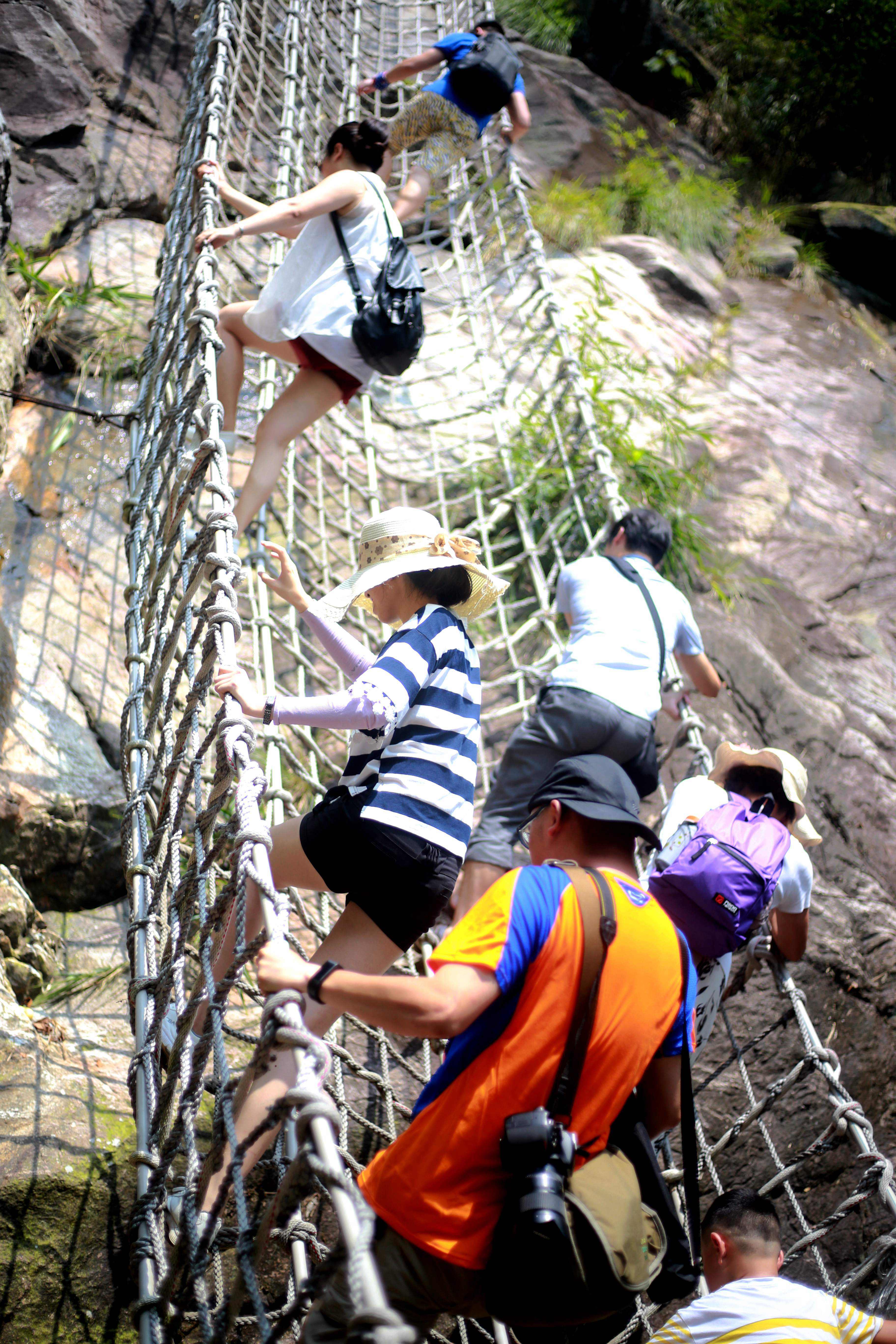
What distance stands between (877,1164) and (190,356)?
2.06 m

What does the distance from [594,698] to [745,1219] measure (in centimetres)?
99

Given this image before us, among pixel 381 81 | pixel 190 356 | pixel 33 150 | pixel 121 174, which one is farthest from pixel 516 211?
pixel 190 356

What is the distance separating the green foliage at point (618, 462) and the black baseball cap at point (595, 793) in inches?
85.4

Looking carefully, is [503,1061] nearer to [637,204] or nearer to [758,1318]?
[758,1318]

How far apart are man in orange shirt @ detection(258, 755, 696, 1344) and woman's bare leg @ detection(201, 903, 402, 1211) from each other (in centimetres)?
18

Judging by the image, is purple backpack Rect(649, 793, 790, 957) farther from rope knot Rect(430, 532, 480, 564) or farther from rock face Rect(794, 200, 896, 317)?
rock face Rect(794, 200, 896, 317)

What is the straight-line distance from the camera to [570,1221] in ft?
3.46

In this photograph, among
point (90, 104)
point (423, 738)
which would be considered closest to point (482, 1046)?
point (423, 738)

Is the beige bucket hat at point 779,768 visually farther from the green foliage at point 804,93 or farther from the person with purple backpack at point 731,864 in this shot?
the green foliage at point 804,93

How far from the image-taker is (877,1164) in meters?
1.73

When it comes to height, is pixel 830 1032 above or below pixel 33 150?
below

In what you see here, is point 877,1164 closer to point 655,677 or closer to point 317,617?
point 655,677

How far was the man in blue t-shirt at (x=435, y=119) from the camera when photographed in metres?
3.93

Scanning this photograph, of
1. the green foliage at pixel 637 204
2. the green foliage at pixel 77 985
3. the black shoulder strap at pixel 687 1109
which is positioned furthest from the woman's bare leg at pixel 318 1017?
the green foliage at pixel 637 204
